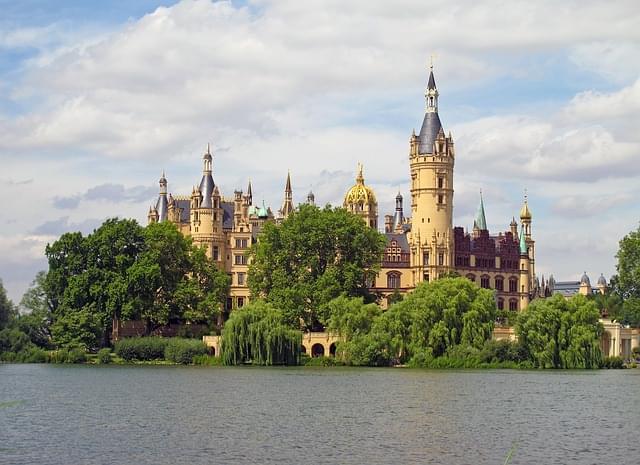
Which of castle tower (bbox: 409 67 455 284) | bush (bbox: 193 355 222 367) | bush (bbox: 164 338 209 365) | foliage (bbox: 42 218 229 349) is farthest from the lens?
castle tower (bbox: 409 67 455 284)

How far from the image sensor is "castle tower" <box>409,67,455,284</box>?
121500 mm

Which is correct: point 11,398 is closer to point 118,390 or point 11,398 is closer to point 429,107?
point 118,390

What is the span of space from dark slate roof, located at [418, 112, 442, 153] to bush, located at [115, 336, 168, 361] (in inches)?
1563

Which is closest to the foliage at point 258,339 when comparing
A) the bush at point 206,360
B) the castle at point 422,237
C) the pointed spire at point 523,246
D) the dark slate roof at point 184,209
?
the bush at point 206,360

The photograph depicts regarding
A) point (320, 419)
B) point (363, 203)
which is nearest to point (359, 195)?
point (363, 203)

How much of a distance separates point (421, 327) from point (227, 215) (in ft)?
159

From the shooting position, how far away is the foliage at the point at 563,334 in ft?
259

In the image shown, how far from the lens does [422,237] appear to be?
12200 centimetres

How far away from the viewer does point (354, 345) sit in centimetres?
8462

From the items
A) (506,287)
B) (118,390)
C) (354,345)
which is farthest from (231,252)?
(118,390)

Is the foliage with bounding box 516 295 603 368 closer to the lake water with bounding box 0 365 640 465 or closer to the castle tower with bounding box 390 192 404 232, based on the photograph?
the lake water with bounding box 0 365 640 465

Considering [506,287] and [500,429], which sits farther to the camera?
[506,287]

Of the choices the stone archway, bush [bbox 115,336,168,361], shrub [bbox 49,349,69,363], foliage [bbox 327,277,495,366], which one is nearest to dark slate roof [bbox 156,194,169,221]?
the stone archway

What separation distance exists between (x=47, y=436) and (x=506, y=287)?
95562 mm
